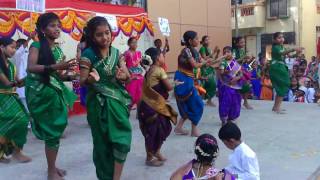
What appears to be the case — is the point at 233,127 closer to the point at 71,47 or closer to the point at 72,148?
the point at 72,148

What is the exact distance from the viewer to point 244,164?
3609mm

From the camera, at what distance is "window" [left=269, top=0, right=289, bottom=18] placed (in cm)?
2749

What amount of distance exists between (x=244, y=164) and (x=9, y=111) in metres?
3.07

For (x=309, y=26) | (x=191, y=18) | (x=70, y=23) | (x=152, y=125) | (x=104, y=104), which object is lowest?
(x=152, y=125)

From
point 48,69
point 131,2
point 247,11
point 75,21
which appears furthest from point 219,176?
point 247,11

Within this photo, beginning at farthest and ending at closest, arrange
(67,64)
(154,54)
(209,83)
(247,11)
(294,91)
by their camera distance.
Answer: (247,11) → (294,91) → (209,83) → (154,54) → (67,64)

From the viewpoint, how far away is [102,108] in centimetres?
379

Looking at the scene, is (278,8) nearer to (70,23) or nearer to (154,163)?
(70,23)

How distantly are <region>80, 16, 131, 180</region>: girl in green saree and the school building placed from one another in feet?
74.6

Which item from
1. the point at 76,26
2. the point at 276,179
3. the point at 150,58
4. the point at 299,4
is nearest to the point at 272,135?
the point at 276,179

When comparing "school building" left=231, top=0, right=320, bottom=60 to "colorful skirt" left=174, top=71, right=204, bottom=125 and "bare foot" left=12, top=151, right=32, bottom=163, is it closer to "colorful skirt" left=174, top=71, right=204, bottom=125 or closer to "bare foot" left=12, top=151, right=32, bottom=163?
"colorful skirt" left=174, top=71, right=204, bottom=125

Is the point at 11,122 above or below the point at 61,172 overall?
above

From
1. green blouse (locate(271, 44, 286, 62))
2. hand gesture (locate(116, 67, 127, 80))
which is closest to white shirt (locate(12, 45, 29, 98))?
hand gesture (locate(116, 67, 127, 80))

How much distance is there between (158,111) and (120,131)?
1.38 m
